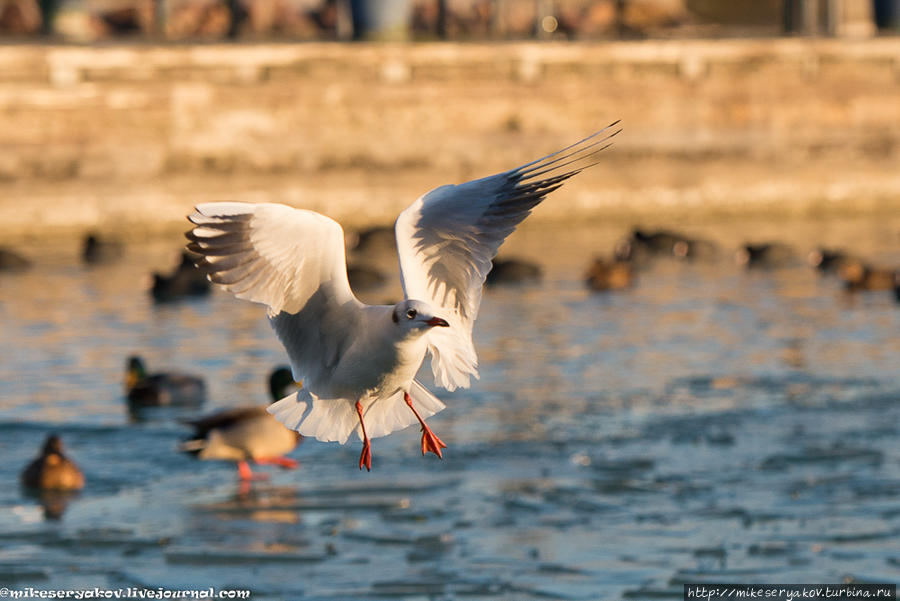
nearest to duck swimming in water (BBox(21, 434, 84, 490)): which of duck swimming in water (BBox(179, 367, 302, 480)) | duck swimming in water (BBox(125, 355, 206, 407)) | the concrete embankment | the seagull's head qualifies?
duck swimming in water (BBox(179, 367, 302, 480))

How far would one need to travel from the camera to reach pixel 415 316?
826 cm

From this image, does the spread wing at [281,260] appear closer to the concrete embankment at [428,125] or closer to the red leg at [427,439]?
the red leg at [427,439]

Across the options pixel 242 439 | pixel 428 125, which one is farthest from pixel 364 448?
pixel 428 125

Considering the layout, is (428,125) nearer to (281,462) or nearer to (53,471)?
(281,462)

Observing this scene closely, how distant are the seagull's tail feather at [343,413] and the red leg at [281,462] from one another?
5482 mm

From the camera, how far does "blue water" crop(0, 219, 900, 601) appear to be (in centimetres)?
1209

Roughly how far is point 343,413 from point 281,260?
104 cm

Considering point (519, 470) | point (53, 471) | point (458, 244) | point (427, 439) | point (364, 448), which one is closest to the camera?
point (364, 448)

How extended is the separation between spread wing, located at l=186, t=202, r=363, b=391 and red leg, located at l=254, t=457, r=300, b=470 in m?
5.76

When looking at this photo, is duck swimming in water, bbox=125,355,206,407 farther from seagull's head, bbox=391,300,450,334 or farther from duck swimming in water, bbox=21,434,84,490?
seagull's head, bbox=391,300,450,334

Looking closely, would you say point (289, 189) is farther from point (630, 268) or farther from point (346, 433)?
point (346, 433)

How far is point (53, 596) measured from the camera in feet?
37.7

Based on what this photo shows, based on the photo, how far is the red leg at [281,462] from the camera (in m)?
14.5

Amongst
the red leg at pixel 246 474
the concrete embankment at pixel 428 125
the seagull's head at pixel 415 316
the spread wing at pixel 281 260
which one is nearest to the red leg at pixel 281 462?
the red leg at pixel 246 474
